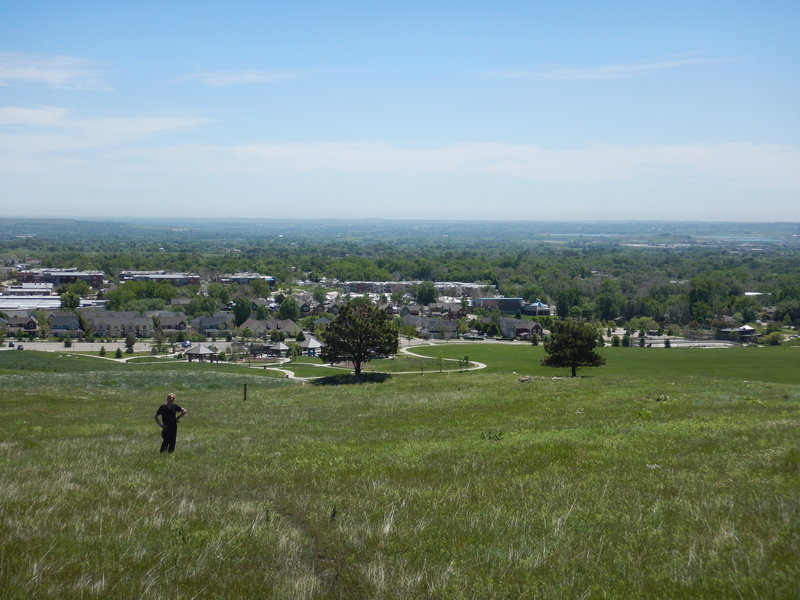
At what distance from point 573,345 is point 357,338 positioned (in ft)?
51.8

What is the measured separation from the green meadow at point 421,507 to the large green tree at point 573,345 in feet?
84.6

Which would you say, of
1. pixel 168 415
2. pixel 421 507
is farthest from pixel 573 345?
pixel 421 507

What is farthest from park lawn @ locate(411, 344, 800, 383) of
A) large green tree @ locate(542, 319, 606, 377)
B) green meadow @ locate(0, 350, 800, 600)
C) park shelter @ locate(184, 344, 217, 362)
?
green meadow @ locate(0, 350, 800, 600)

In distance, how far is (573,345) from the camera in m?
50.5

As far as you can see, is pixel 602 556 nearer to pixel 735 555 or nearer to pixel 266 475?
pixel 735 555

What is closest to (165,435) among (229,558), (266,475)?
(266,475)

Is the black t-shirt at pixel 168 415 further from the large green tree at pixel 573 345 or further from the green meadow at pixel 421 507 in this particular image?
the large green tree at pixel 573 345

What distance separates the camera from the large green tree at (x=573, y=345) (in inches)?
1977

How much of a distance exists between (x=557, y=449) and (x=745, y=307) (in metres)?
153

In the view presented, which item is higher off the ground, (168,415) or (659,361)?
(168,415)

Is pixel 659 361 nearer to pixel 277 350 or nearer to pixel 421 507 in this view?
pixel 277 350

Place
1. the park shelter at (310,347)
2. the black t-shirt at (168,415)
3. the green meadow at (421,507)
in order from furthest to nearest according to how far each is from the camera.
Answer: the park shelter at (310,347)
the black t-shirt at (168,415)
the green meadow at (421,507)

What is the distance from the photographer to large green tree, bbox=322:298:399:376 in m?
53.2

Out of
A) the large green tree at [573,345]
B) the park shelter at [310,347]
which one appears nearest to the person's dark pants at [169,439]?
the large green tree at [573,345]
